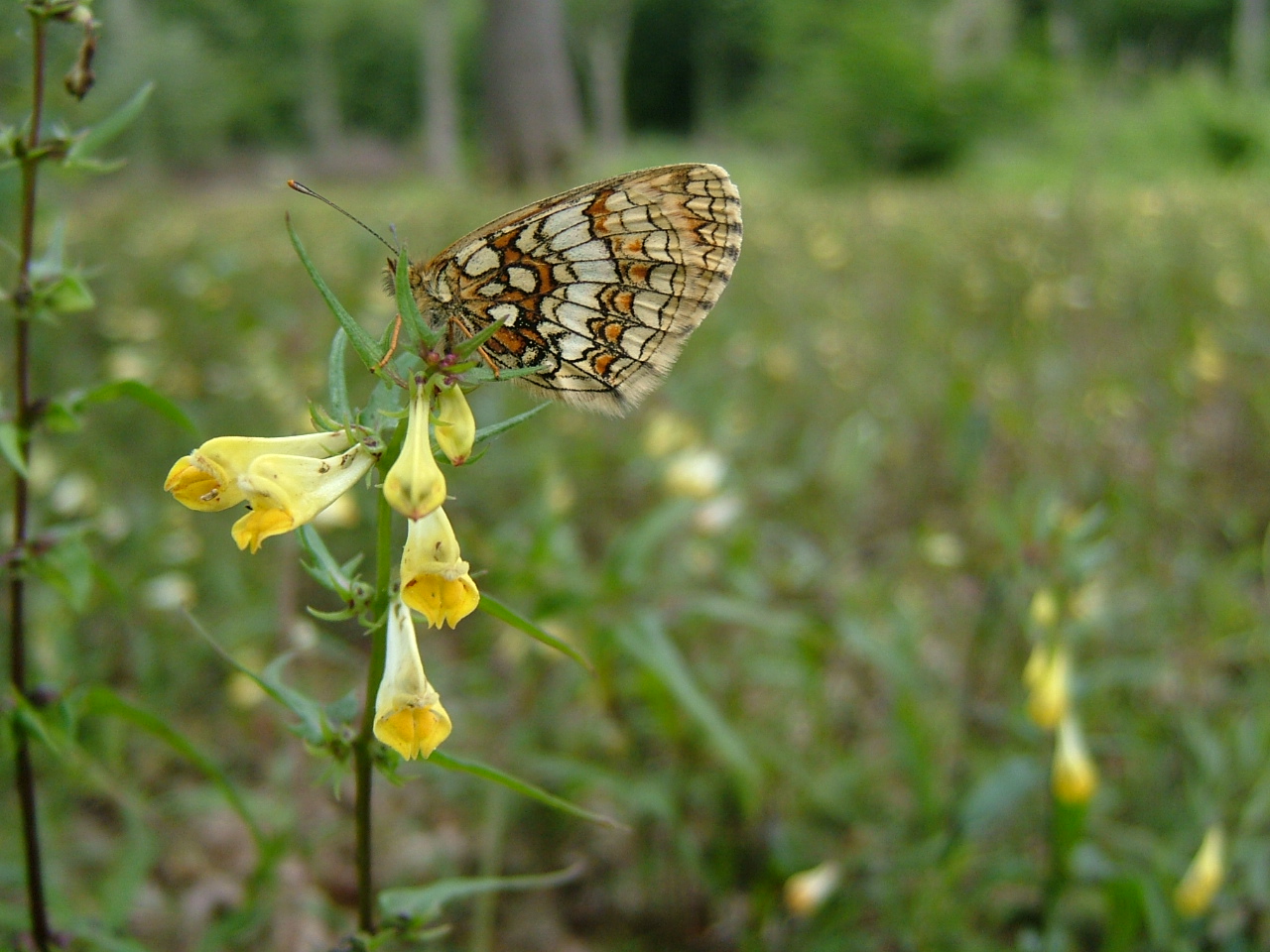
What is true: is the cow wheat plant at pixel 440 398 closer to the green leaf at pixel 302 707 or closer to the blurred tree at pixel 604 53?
the green leaf at pixel 302 707

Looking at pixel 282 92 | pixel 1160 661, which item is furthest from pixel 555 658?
pixel 282 92

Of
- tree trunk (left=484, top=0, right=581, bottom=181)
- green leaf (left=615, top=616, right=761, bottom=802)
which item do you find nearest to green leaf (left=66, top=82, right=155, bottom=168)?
green leaf (left=615, top=616, right=761, bottom=802)

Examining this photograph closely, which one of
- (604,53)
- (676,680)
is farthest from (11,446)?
(604,53)

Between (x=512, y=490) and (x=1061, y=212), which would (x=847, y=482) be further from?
(x=1061, y=212)

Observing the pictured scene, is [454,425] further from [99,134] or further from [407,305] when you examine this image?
[99,134]

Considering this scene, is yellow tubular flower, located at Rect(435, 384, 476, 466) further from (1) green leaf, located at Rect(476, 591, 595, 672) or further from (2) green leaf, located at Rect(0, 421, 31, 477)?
(2) green leaf, located at Rect(0, 421, 31, 477)

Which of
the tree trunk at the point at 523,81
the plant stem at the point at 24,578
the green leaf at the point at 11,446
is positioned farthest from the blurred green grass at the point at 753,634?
the tree trunk at the point at 523,81
